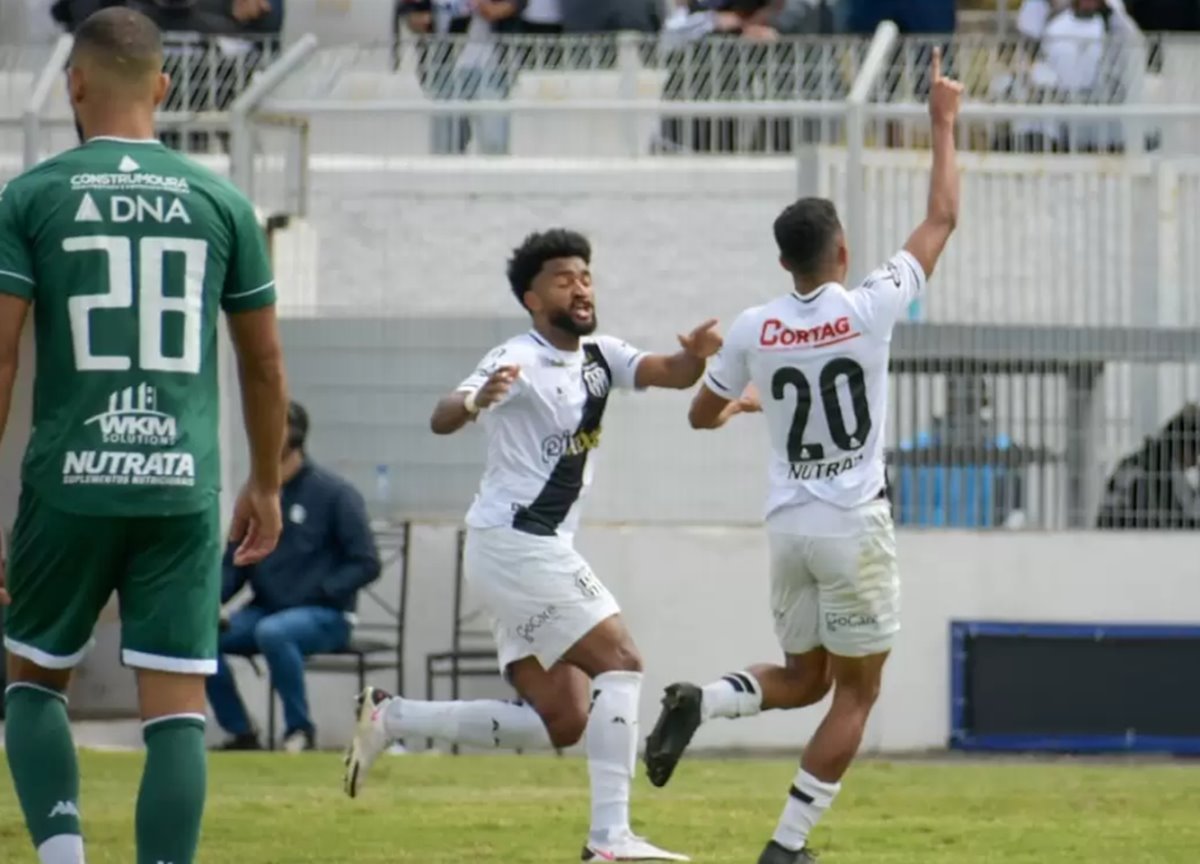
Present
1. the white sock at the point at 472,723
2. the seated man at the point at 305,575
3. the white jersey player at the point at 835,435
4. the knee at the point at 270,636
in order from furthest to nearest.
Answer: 1. the seated man at the point at 305,575
2. the knee at the point at 270,636
3. the white sock at the point at 472,723
4. the white jersey player at the point at 835,435

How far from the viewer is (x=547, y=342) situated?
9.62 m

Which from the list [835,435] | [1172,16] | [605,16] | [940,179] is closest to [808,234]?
[940,179]

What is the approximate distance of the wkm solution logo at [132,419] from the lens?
642cm

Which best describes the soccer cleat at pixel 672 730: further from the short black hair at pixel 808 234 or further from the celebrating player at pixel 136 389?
the celebrating player at pixel 136 389

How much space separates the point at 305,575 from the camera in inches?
595

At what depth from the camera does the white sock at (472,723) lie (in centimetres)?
976

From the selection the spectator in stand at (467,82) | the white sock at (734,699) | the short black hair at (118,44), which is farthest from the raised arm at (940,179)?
the spectator in stand at (467,82)

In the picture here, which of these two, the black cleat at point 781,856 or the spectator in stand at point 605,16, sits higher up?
the spectator in stand at point 605,16

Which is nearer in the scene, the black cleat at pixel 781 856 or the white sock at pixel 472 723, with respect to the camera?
the black cleat at pixel 781 856

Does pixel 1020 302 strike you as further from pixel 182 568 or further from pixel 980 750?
pixel 182 568

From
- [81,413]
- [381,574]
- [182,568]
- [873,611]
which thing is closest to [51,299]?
[81,413]

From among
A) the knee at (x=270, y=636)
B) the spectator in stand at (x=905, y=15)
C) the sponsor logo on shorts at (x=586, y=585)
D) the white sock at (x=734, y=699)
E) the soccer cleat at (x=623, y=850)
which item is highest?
the spectator in stand at (x=905, y=15)

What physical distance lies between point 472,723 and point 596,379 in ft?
4.24

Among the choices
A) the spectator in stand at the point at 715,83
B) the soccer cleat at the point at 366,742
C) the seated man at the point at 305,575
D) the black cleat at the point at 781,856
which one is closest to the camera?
the black cleat at the point at 781,856
